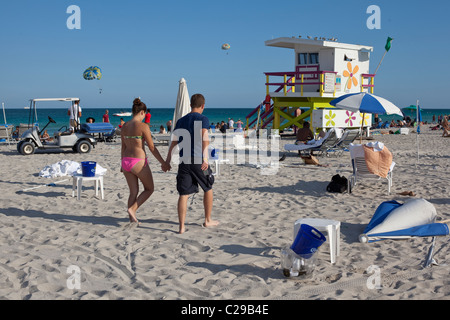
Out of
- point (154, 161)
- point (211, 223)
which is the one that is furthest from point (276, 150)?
point (211, 223)

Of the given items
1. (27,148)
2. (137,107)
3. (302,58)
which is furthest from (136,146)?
(302,58)

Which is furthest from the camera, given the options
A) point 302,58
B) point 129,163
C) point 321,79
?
point 302,58

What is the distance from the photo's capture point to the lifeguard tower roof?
18859 millimetres

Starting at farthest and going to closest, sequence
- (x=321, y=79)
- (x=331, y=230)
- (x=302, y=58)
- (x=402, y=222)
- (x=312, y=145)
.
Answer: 1. (x=302, y=58)
2. (x=321, y=79)
3. (x=312, y=145)
4. (x=402, y=222)
5. (x=331, y=230)

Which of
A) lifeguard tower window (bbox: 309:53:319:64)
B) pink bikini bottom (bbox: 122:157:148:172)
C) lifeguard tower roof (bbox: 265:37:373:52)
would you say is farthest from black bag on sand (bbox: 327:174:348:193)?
lifeguard tower window (bbox: 309:53:319:64)

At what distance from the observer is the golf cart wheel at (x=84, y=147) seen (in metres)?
13.6

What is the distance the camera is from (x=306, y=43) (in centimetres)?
1942

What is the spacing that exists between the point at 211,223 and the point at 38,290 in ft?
7.54

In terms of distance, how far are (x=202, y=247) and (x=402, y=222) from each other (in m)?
2.23

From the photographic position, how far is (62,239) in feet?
16.0

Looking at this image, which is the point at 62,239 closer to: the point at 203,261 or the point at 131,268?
the point at 131,268

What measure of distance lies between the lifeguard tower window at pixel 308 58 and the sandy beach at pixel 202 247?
12.4 m

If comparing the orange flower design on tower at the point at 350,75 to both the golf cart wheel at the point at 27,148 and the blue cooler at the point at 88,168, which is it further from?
the blue cooler at the point at 88,168

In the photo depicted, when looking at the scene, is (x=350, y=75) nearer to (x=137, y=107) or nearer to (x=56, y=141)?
(x=56, y=141)
